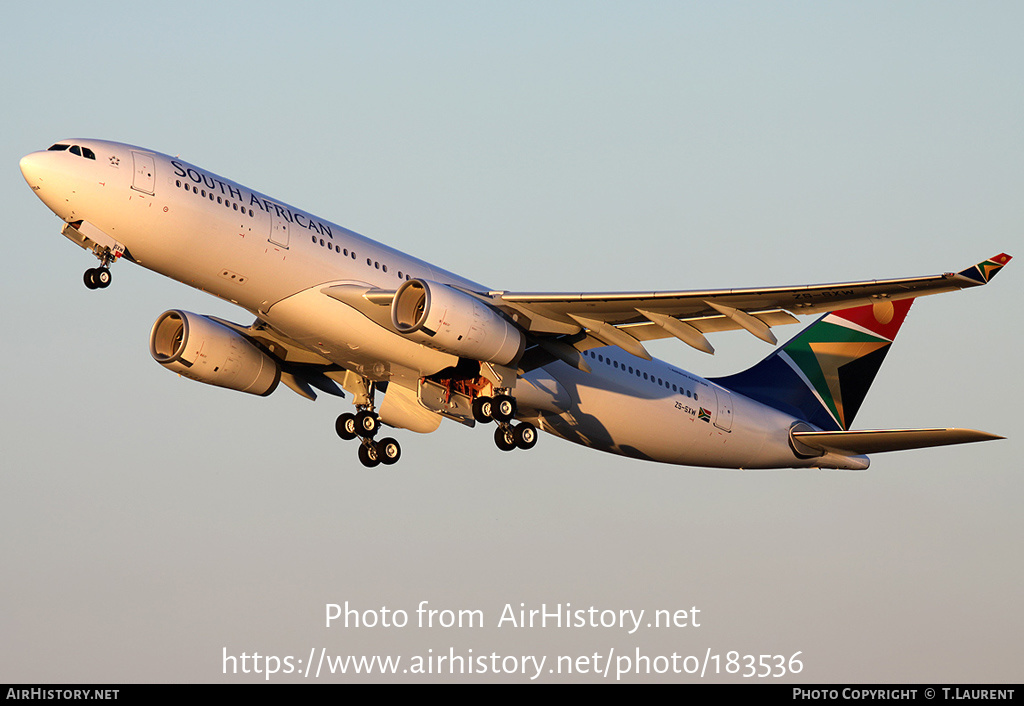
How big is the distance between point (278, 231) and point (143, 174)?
3.21 meters

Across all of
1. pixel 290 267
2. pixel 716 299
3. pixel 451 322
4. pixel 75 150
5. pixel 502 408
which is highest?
pixel 75 150

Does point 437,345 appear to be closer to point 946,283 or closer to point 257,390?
point 257,390

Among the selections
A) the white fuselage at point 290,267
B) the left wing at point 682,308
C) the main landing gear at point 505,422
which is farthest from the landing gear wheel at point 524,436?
the left wing at point 682,308

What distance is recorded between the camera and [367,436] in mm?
36219

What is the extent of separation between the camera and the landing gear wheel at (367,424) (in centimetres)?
3609

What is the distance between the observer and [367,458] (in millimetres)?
36469

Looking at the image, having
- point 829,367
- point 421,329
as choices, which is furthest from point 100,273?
point 829,367

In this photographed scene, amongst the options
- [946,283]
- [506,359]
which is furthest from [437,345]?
[946,283]

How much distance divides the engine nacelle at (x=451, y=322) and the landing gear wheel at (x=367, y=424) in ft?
20.2

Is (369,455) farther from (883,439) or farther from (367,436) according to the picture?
(883,439)

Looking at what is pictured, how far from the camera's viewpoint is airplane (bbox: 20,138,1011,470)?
28484mm

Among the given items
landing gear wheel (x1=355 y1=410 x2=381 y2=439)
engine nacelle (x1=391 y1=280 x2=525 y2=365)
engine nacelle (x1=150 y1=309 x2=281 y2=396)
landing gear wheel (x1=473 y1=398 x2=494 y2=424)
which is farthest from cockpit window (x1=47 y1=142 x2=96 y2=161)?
landing gear wheel (x1=355 y1=410 x2=381 y2=439)

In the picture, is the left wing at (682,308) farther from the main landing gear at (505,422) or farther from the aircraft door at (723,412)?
the aircraft door at (723,412)

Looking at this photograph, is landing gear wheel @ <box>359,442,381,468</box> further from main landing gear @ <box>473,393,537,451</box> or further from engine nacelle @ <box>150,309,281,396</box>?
main landing gear @ <box>473,393,537,451</box>
